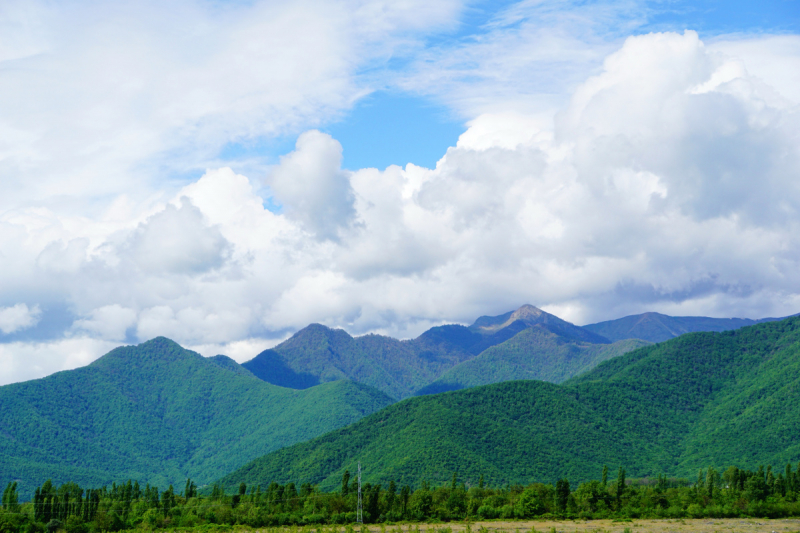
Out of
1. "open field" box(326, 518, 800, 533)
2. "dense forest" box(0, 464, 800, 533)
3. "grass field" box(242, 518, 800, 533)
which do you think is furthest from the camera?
"dense forest" box(0, 464, 800, 533)

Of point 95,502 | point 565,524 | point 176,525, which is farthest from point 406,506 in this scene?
point 95,502

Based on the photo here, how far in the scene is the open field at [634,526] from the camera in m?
98.4

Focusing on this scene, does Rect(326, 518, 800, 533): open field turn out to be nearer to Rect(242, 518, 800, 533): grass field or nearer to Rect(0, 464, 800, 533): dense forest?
Rect(242, 518, 800, 533): grass field

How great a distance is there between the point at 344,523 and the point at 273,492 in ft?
98.7

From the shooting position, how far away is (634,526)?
105625mm

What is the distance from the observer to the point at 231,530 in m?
Answer: 116

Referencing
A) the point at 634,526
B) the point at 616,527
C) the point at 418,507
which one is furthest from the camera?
the point at 418,507

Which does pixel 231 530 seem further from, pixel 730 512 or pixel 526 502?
pixel 730 512

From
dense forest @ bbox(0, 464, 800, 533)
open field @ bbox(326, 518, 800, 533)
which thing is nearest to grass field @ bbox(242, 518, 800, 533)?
open field @ bbox(326, 518, 800, 533)

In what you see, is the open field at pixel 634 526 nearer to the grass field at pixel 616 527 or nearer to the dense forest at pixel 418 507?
the grass field at pixel 616 527

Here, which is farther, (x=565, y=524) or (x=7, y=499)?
(x=7, y=499)

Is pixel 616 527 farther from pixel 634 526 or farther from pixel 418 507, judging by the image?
pixel 418 507

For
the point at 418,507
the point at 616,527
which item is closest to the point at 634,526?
the point at 616,527

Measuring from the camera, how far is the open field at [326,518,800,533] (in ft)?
323
